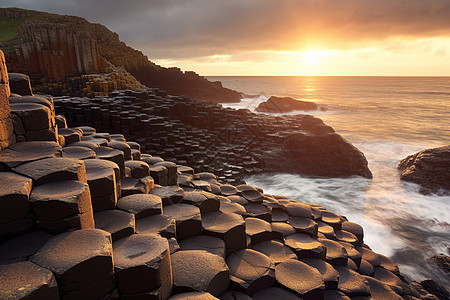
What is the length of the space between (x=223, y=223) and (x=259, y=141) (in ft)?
38.1

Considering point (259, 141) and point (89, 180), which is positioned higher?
point (89, 180)

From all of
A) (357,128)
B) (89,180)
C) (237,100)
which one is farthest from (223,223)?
(237,100)

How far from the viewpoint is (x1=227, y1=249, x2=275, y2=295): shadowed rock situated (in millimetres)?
2900

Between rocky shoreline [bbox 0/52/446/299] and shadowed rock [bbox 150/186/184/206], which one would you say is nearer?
rocky shoreline [bbox 0/52/446/299]

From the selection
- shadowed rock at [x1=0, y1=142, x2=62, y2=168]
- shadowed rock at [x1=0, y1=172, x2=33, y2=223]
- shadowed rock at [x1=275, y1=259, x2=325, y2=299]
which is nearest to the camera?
shadowed rock at [x1=0, y1=172, x2=33, y2=223]

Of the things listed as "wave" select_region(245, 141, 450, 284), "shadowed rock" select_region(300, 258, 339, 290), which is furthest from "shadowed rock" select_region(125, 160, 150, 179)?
"wave" select_region(245, 141, 450, 284)

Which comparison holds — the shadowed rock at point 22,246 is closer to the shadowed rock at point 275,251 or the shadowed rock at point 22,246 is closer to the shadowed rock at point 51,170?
the shadowed rock at point 51,170

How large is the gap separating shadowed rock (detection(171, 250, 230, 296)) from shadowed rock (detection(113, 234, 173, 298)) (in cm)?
15

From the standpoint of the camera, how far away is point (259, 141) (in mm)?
14922

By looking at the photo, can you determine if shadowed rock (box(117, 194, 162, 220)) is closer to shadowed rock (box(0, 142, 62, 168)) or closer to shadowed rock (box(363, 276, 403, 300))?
shadowed rock (box(0, 142, 62, 168))

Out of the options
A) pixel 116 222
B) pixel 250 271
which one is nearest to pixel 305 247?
pixel 250 271

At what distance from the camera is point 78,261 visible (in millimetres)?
1796

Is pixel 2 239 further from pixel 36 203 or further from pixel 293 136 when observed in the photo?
pixel 293 136

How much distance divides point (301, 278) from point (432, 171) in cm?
1159
